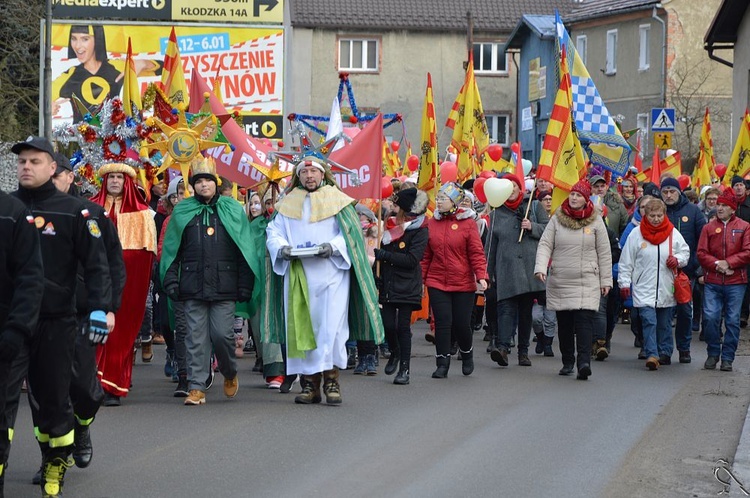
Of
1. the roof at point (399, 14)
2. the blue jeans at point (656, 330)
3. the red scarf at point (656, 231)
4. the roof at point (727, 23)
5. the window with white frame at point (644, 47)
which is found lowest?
the blue jeans at point (656, 330)

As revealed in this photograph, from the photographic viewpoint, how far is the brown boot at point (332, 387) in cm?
1107

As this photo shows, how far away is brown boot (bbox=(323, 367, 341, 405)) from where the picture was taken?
11.1m

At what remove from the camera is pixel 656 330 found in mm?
14398

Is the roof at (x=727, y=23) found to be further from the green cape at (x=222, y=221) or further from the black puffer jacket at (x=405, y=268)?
the green cape at (x=222, y=221)

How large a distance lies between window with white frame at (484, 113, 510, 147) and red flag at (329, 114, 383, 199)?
43.8m

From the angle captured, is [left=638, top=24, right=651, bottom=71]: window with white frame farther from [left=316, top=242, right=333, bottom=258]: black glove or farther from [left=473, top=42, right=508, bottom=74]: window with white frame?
[left=316, top=242, right=333, bottom=258]: black glove

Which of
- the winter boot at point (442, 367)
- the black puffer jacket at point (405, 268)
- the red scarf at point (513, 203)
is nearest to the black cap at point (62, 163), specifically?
the black puffer jacket at point (405, 268)

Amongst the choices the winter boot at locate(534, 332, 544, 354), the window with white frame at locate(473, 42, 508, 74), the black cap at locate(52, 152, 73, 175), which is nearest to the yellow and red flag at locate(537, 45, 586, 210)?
the winter boot at locate(534, 332, 544, 354)

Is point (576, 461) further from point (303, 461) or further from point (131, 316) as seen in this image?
point (131, 316)

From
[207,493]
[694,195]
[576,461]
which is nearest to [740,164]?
[694,195]

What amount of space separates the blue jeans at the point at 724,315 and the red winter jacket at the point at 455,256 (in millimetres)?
2561

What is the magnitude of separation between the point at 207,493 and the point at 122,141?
17.2ft

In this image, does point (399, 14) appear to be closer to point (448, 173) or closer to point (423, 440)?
point (448, 173)

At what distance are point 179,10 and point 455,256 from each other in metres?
15.8
